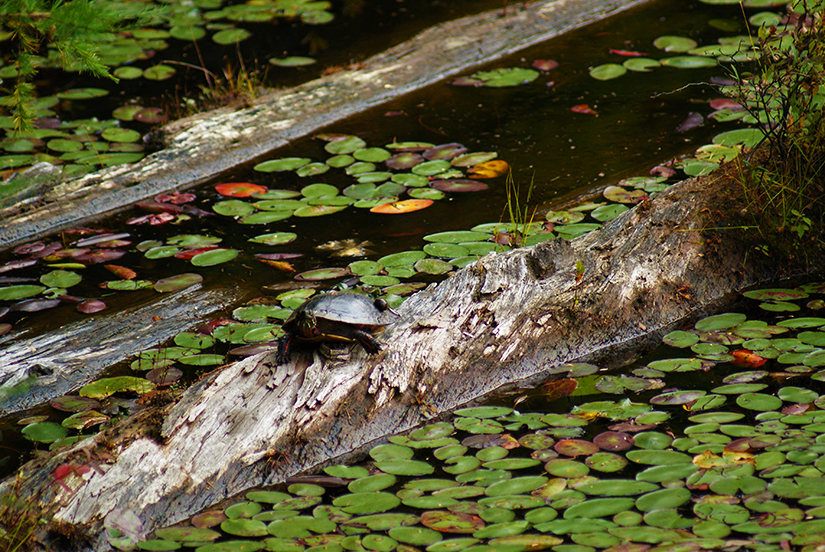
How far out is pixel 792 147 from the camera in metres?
3.04

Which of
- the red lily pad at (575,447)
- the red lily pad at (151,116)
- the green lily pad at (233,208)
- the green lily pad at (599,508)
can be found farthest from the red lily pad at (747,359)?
the red lily pad at (151,116)

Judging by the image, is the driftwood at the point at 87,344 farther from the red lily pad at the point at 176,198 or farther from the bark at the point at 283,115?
the bark at the point at 283,115

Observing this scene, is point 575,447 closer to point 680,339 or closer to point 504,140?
point 680,339

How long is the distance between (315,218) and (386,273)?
819 millimetres

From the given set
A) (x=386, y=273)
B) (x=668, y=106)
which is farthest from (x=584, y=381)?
(x=668, y=106)

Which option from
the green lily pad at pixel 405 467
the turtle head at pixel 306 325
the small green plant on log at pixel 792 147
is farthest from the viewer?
the small green plant on log at pixel 792 147

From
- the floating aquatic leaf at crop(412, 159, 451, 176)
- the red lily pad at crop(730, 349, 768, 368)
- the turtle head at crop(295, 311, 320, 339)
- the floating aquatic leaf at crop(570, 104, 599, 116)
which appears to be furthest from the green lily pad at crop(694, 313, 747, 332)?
the floating aquatic leaf at crop(570, 104, 599, 116)

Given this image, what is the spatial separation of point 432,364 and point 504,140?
98.3 inches

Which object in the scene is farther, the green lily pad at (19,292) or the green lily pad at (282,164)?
the green lily pad at (282,164)

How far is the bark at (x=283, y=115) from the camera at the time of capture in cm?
429

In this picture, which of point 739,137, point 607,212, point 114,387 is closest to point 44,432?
point 114,387

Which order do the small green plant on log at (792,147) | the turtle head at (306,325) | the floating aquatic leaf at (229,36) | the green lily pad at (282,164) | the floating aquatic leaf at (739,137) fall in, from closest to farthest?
the turtle head at (306,325)
the small green plant on log at (792,147)
the floating aquatic leaf at (739,137)
the green lily pad at (282,164)
the floating aquatic leaf at (229,36)

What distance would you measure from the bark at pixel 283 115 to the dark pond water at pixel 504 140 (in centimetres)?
15

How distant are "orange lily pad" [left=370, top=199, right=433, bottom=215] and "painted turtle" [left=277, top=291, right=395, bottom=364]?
152 cm
